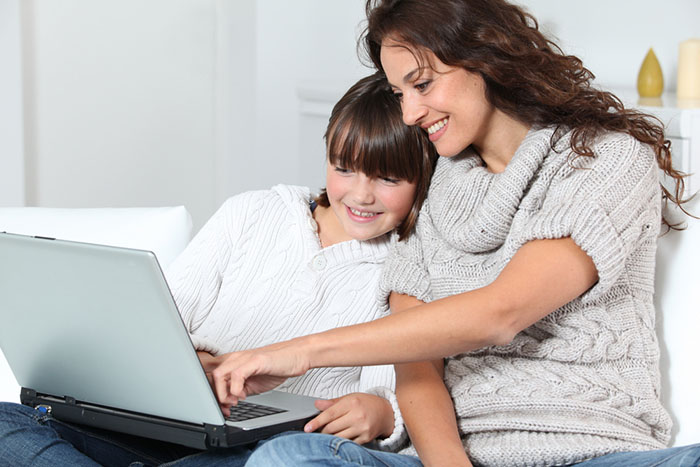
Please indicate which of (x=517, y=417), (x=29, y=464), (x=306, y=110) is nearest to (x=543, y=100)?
(x=517, y=417)

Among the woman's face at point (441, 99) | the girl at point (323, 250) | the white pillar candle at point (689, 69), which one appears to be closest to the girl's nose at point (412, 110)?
the woman's face at point (441, 99)

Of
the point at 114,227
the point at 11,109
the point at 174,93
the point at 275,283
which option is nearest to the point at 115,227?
the point at 114,227

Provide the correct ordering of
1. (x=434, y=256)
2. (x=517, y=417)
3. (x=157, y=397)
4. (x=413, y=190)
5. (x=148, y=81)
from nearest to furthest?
(x=157, y=397), (x=517, y=417), (x=434, y=256), (x=413, y=190), (x=148, y=81)

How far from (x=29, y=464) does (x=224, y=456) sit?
10.9 inches

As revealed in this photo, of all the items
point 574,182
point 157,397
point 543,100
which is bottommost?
point 157,397

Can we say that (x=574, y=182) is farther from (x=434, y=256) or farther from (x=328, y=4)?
(x=328, y=4)

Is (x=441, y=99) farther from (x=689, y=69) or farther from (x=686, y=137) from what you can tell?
(x=689, y=69)

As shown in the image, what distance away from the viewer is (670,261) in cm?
137

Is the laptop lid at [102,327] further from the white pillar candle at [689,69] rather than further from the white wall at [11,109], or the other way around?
the white wall at [11,109]

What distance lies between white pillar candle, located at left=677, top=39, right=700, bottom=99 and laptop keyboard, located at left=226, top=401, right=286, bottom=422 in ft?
5.07

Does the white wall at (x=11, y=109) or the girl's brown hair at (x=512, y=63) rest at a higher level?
the girl's brown hair at (x=512, y=63)

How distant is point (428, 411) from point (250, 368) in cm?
33

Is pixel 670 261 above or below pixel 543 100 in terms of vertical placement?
below

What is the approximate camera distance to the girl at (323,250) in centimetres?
150
